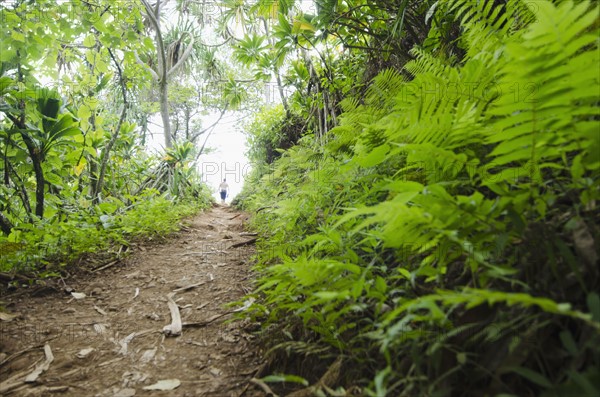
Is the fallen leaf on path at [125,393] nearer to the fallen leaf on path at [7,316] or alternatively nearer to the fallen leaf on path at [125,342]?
the fallen leaf on path at [125,342]

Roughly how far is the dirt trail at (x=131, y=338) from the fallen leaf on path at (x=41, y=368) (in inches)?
0.6

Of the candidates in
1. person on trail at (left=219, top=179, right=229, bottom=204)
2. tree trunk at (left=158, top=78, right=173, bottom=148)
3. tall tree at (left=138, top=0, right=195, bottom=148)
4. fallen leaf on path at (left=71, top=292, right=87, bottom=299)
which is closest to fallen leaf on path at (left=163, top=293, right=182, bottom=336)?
fallen leaf on path at (left=71, top=292, right=87, bottom=299)

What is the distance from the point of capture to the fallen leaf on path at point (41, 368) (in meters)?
1.24

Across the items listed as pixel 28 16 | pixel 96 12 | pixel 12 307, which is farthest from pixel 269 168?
pixel 12 307

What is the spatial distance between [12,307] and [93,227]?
1138 mm

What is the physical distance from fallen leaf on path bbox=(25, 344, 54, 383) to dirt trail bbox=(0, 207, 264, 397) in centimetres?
2

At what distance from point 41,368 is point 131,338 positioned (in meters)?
0.38

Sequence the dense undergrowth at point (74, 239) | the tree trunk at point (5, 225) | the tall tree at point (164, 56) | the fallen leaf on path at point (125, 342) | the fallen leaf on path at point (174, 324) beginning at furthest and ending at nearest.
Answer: the tall tree at point (164, 56) → the tree trunk at point (5, 225) → the dense undergrowth at point (74, 239) → the fallen leaf on path at point (174, 324) → the fallen leaf on path at point (125, 342)

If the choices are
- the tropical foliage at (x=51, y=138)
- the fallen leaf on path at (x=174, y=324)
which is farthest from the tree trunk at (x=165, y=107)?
the fallen leaf on path at (x=174, y=324)

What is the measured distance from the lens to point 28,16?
2.58 m

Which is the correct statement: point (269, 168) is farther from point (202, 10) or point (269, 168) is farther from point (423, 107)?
point (202, 10)

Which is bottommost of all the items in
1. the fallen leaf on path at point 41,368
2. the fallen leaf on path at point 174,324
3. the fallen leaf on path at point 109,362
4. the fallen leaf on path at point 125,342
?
the fallen leaf on path at point 125,342

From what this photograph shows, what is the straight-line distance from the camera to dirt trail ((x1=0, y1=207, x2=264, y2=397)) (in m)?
1.21

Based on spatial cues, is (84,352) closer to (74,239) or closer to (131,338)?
(131,338)
